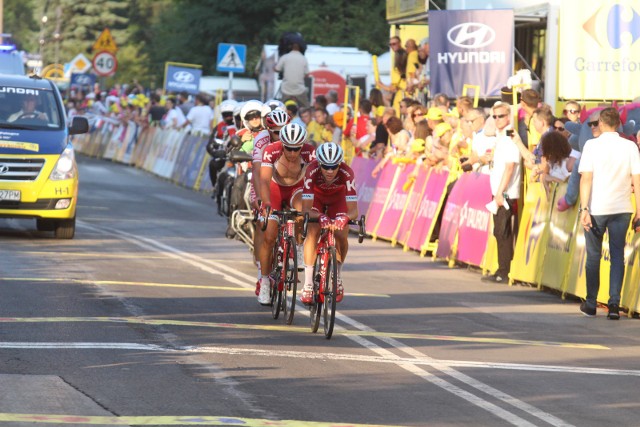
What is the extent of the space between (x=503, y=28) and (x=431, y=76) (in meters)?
1.53

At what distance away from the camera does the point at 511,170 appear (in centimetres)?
1825

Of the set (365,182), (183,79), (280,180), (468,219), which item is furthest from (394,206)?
(183,79)

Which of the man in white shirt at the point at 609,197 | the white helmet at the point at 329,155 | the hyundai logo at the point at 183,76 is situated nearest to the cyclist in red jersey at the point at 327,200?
the white helmet at the point at 329,155

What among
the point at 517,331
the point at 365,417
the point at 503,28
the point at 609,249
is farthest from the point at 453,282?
the point at 365,417

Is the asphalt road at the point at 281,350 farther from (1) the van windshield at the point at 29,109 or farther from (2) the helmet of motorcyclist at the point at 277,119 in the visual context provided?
(1) the van windshield at the point at 29,109

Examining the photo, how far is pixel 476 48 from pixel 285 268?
11.3m

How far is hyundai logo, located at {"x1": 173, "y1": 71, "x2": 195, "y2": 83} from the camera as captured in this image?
156 feet

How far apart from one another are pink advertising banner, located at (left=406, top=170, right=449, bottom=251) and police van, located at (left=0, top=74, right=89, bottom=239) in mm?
4750

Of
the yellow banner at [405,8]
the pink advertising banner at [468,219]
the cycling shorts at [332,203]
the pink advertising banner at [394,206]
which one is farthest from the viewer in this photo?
the yellow banner at [405,8]

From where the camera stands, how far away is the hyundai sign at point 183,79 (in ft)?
156

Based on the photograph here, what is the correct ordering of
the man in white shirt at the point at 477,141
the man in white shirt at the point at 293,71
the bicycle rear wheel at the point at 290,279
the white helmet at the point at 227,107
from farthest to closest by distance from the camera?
the man in white shirt at the point at 293,71, the white helmet at the point at 227,107, the man in white shirt at the point at 477,141, the bicycle rear wheel at the point at 290,279

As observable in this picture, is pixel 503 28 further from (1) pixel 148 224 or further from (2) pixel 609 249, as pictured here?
(2) pixel 609 249

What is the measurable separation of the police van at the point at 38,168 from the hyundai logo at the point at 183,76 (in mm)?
26319

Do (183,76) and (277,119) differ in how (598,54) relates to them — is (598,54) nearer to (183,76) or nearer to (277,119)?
(277,119)
